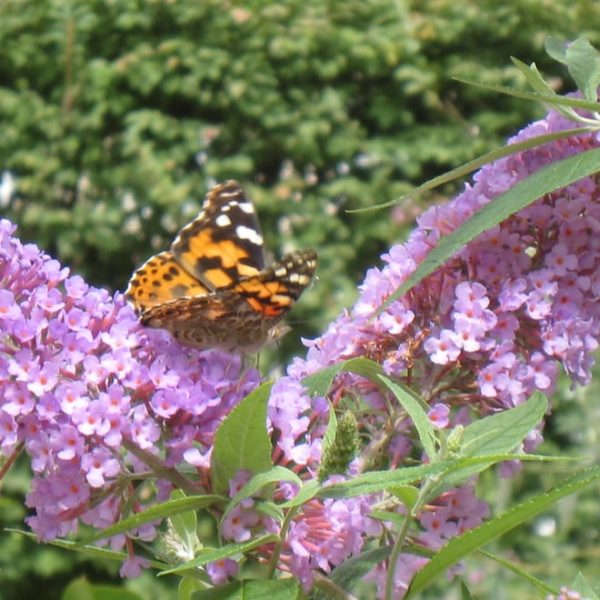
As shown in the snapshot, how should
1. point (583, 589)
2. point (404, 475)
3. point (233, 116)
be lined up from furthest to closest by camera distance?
point (233, 116)
point (583, 589)
point (404, 475)

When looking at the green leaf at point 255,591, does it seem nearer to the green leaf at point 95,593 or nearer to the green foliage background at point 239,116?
the green leaf at point 95,593

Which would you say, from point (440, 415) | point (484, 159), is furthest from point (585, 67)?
point (440, 415)

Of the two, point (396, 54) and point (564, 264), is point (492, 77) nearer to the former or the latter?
point (396, 54)

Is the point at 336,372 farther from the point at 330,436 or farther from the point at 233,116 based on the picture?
the point at 233,116

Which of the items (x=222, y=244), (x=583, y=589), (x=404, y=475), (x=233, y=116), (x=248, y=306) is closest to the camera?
(x=404, y=475)

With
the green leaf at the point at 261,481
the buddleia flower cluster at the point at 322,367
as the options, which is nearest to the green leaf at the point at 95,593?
the buddleia flower cluster at the point at 322,367
